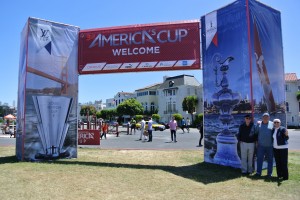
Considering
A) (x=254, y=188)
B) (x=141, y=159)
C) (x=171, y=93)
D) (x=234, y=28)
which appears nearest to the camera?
(x=254, y=188)

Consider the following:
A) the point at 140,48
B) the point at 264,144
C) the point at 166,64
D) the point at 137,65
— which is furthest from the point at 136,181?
the point at 140,48

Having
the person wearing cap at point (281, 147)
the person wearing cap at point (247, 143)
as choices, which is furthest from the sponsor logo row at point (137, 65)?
the person wearing cap at point (281, 147)

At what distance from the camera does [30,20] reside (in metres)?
11.6

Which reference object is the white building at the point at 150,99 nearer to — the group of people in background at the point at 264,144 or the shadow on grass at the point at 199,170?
the shadow on grass at the point at 199,170

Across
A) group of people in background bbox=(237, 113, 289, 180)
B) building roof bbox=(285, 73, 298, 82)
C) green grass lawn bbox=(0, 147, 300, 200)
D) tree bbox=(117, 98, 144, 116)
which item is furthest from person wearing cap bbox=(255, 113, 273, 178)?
tree bbox=(117, 98, 144, 116)

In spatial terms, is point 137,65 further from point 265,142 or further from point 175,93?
point 175,93

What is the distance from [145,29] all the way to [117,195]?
710 centimetres

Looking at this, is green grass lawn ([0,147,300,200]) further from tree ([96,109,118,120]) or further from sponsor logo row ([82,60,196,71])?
tree ([96,109,118,120])

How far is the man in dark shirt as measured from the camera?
8.59 meters

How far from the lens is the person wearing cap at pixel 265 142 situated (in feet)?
27.2

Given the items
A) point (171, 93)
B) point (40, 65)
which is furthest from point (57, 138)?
point (171, 93)

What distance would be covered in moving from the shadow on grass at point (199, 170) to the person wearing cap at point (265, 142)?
0.78m

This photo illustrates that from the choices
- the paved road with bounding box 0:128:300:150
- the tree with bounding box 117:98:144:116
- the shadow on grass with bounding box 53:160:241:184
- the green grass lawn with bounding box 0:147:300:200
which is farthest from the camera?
the tree with bounding box 117:98:144:116

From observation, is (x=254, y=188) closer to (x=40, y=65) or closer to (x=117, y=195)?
(x=117, y=195)
